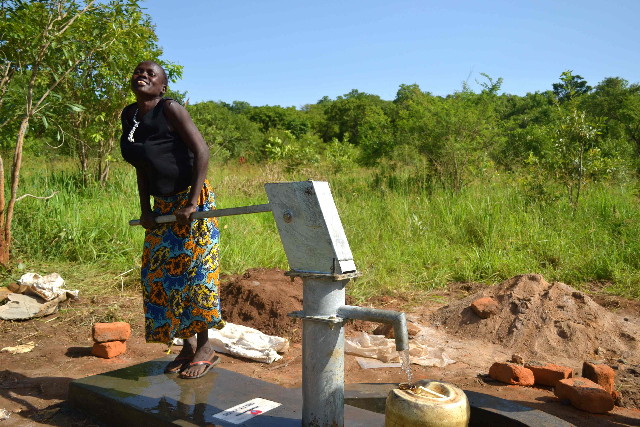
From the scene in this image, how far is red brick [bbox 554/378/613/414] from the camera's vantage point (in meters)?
2.59

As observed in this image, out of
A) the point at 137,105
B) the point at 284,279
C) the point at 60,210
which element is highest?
the point at 137,105

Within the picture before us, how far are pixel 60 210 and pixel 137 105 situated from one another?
11.1ft

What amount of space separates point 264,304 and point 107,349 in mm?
1166

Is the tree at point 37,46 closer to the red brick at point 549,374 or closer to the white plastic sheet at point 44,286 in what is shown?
the white plastic sheet at point 44,286

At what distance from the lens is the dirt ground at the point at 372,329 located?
2.65 meters

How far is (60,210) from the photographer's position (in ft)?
17.4

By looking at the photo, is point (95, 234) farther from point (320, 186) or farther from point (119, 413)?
point (320, 186)

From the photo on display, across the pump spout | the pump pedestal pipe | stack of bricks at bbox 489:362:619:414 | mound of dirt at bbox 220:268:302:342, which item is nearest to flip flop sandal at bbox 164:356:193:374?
the pump pedestal pipe

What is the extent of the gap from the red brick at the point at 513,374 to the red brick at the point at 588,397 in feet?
0.92

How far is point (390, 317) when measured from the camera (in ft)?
5.36

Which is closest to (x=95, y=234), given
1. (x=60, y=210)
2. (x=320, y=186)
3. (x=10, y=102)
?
(x=60, y=210)

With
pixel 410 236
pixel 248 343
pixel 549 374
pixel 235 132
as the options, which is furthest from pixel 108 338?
pixel 235 132

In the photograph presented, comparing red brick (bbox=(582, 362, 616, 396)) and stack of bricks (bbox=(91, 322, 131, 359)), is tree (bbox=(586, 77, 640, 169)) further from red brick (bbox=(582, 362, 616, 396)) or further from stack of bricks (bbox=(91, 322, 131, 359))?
stack of bricks (bbox=(91, 322, 131, 359))

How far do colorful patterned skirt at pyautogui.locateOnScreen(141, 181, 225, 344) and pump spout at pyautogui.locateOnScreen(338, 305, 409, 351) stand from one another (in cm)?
87
